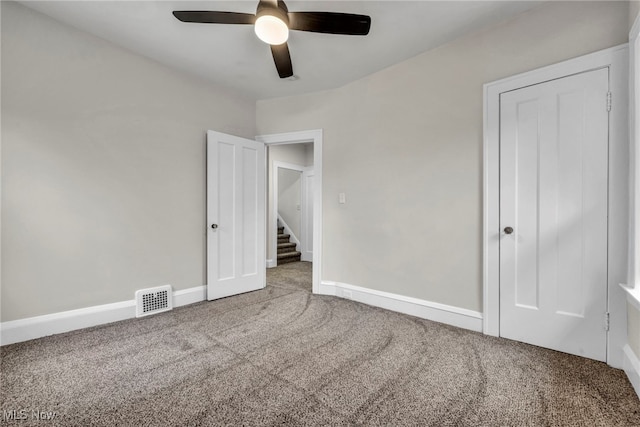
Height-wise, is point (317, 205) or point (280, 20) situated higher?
point (280, 20)

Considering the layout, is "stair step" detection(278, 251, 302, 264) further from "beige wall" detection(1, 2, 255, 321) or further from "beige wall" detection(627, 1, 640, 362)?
"beige wall" detection(627, 1, 640, 362)

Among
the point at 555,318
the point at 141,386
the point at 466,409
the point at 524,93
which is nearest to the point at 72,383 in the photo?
the point at 141,386

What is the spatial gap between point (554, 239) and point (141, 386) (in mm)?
2955

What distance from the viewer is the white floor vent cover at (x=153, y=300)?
2.90 metres

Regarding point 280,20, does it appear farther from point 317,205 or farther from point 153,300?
point 153,300

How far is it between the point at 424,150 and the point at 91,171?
3103 millimetres

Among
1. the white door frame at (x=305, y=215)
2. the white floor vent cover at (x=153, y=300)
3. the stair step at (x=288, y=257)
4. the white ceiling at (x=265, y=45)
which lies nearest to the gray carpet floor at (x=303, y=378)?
the white floor vent cover at (x=153, y=300)

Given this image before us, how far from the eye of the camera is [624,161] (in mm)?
1885

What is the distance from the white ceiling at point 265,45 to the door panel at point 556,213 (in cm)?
82

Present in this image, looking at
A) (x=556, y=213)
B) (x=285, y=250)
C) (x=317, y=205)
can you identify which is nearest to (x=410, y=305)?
(x=556, y=213)

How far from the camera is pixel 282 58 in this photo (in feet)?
7.20

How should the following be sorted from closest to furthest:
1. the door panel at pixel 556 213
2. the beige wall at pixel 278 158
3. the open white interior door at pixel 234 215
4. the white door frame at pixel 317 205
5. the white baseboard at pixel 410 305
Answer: the door panel at pixel 556 213 → the white baseboard at pixel 410 305 → the open white interior door at pixel 234 215 → the white door frame at pixel 317 205 → the beige wall at pixel 278 158

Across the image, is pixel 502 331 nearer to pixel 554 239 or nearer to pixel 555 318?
pixel 555 318

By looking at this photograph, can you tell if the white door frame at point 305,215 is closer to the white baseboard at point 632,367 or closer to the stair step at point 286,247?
the stair step at point 286,247
